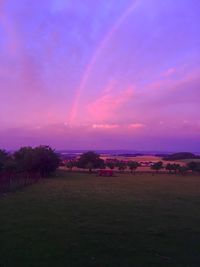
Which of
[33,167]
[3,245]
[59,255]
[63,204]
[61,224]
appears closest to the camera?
[59,255]

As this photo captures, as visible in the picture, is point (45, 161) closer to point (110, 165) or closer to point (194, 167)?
point (110, 165)

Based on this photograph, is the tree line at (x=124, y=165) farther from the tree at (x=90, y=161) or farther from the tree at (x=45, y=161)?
the tree at (x=45, y=161)

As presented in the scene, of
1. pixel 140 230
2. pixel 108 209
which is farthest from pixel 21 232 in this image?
pixel 108 209

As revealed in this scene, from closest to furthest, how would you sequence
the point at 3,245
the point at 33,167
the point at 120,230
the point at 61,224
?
the point at 3,245 < the point at 120,230 < the point at 61,224 < the point at 33,167

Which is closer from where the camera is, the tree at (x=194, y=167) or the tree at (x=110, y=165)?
the tree at (x=194, y=167)

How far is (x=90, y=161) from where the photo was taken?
278ft

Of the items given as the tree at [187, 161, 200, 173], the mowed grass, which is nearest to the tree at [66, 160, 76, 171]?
the tree at [187, 161, 200, 173]

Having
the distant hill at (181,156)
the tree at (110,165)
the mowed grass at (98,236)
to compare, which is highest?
the distant hill at (181,156)

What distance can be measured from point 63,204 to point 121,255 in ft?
39.0

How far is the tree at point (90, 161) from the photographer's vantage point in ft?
274

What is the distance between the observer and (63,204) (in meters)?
21.4

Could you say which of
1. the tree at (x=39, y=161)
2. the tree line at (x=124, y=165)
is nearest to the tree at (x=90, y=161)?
the tree line at (x=124, y=165)

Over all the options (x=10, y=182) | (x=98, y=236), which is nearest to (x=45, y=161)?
(x=10, y=182)

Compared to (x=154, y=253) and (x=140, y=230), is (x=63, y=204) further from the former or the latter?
(x=154, y=253)
